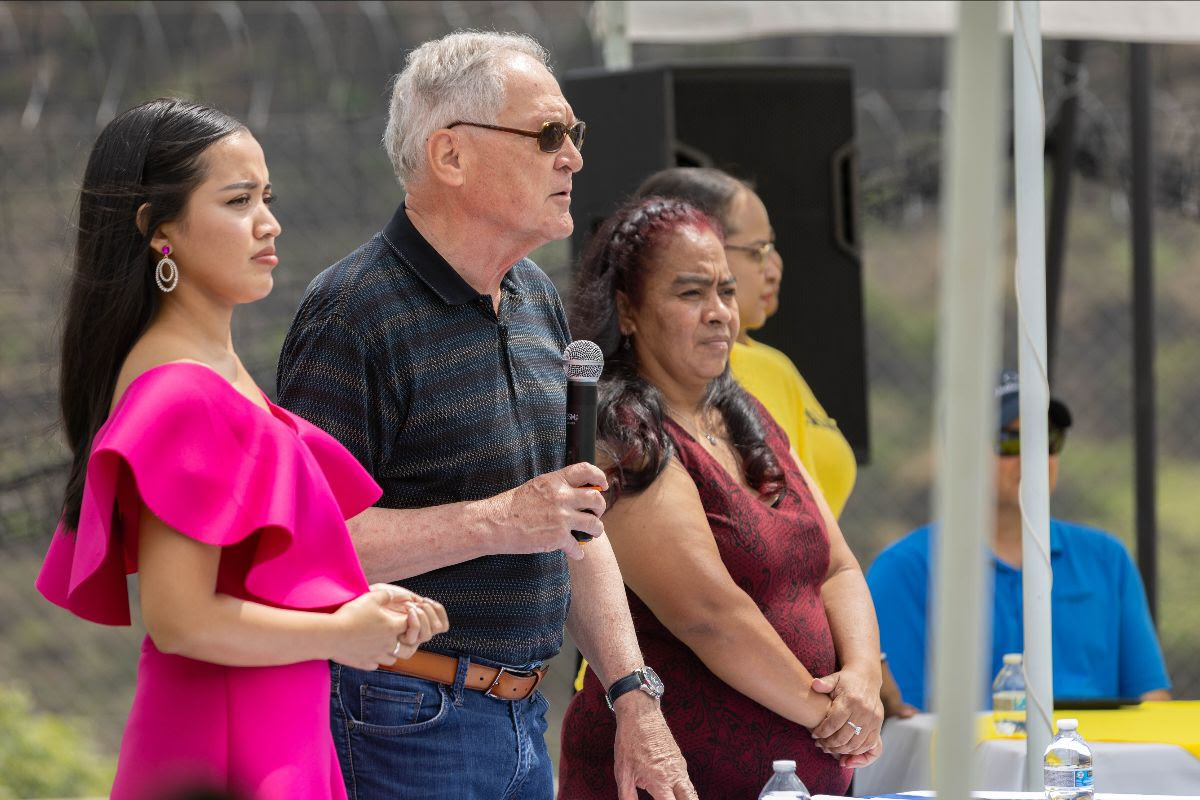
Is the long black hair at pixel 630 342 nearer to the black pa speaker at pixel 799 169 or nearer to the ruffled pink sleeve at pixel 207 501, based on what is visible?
the ruffled pink sleeve at pixel 207 501

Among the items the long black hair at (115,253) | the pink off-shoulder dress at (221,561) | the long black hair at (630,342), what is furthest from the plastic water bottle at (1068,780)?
the long black hair at (115,253)

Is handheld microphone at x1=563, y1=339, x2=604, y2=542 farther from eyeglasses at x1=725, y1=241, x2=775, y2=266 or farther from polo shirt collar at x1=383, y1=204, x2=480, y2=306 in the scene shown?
eyeglasses at x1=725, y1=241, x2=775, y2=266

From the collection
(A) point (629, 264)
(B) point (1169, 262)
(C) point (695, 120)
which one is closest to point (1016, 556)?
(C) point (695, 120)

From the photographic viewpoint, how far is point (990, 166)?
1.05 m

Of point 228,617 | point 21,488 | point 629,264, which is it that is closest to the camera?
point 228,617

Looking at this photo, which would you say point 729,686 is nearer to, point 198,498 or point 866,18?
point 198,498

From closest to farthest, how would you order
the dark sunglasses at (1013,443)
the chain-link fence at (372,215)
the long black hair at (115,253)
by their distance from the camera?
the long black hair at (115,253) < the dark sunglasses at (1013,443) < the chain-link fence at (372,215)

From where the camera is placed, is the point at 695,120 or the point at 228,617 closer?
the point at 228,617

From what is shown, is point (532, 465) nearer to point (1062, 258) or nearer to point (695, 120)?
point (695, 120)

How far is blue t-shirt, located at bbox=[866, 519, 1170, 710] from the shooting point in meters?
3.69

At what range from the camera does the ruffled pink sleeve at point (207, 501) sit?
1.52 m

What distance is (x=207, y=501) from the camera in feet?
5.01

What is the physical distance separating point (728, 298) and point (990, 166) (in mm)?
1483

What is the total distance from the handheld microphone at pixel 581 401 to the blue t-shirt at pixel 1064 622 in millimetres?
1988
